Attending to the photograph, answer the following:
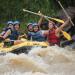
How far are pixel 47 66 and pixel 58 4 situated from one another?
5608 mm

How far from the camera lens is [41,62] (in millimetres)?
12188

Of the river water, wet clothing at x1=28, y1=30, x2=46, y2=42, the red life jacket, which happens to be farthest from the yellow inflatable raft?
wet clothing at x1=28, y1=30, x2=46, y2=42

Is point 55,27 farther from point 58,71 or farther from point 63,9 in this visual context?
point 58,71

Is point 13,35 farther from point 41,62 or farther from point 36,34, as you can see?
point 41,62

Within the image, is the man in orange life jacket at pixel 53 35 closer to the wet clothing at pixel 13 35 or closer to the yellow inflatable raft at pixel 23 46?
the yellow inflatable raft at pixel 23 46

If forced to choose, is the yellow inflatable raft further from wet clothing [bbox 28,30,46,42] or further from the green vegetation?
the green vegetation

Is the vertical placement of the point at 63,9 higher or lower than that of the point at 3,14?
higher

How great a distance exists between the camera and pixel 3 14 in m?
22.4

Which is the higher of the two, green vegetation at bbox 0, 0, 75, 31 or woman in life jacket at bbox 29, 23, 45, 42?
woman in life jacket at bbox 29, 23, 45, 42

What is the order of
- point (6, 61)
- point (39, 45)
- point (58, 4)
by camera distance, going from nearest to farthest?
point (6, 61) → point (39, 45) → point (58, 4)

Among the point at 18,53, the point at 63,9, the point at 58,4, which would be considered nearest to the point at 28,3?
the point at 58,4

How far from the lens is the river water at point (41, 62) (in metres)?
10.8

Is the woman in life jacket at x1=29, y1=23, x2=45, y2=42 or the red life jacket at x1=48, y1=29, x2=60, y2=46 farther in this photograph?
the woman in life jacket at x1=29, y1=23, x2=45, y2=42

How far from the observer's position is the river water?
10789 millimetres
